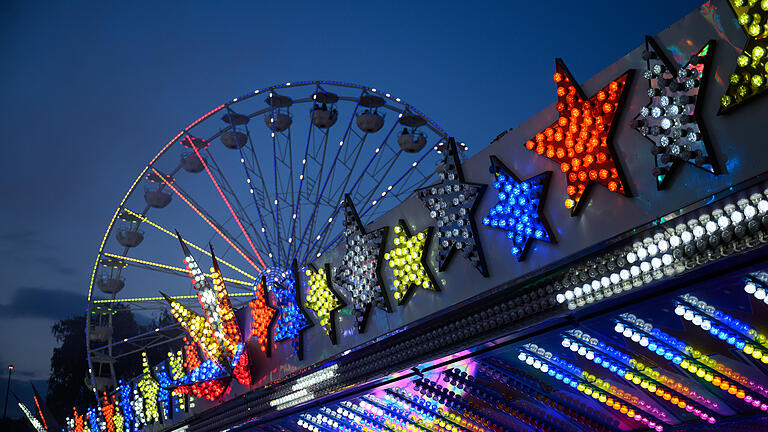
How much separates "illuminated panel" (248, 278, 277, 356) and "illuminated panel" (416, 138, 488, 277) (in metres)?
Result: 4.75

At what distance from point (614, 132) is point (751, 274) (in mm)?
1351

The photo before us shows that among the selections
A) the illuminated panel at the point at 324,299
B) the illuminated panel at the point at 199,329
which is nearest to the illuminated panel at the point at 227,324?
the illuminated panel at the point at 199,329

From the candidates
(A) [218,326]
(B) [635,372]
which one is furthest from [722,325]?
(A) [218,326]

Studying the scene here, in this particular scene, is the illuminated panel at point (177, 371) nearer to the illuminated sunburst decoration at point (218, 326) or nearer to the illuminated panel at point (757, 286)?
the illuminated sunburst decoration at point (218, 326)

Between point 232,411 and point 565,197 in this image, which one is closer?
point 565,197

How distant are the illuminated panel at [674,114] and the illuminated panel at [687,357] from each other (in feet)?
4.62

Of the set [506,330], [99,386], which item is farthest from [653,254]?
[99,386]

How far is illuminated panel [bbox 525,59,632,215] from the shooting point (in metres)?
4.93

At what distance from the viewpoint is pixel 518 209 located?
590cm

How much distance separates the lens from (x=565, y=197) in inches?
214

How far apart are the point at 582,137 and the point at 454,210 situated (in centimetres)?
179

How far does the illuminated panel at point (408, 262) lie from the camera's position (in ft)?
23.6

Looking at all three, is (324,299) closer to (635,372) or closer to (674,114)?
(635,372)

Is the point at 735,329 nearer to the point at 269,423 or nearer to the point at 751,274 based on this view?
the point at 751,274
